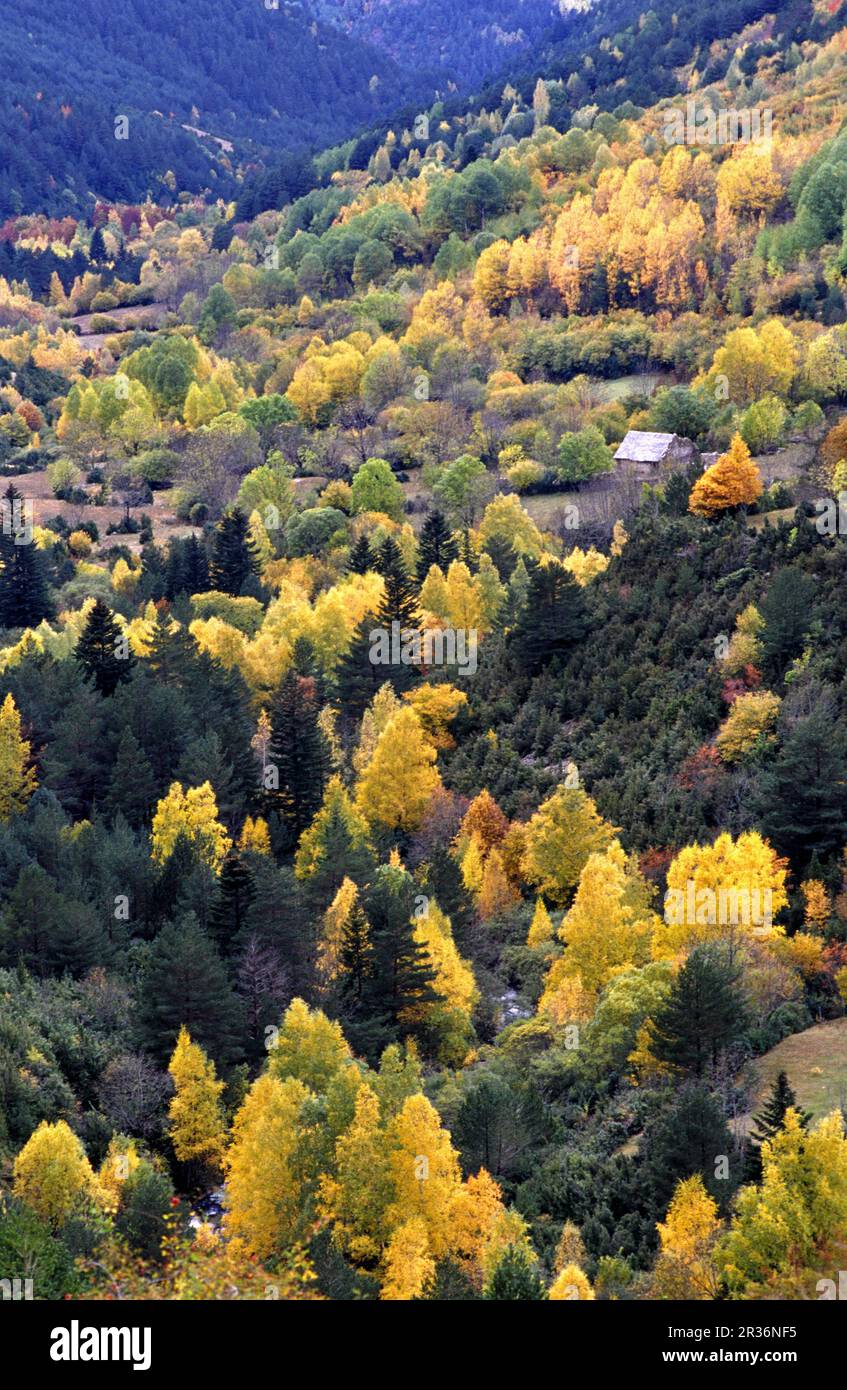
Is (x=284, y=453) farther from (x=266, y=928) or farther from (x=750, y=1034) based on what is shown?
(x=750, y=1034)

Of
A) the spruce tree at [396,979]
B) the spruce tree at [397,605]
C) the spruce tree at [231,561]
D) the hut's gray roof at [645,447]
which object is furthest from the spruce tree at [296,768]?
the hut's gray roof at [645,447]

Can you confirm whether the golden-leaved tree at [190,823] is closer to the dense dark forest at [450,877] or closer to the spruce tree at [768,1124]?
the dense dark forest at [450,877]

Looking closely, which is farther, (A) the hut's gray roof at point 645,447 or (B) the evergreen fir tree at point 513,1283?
(A) the hut's gray roof at point 645,447

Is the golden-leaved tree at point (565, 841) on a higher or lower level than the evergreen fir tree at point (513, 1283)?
higher

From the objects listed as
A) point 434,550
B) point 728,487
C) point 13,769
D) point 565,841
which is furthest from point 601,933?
point 434,550

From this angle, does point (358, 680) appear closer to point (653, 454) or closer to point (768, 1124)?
point (653, 454)

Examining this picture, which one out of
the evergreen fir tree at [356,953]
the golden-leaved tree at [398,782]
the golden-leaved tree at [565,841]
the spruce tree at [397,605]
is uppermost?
the spruce tree at [397,605]
